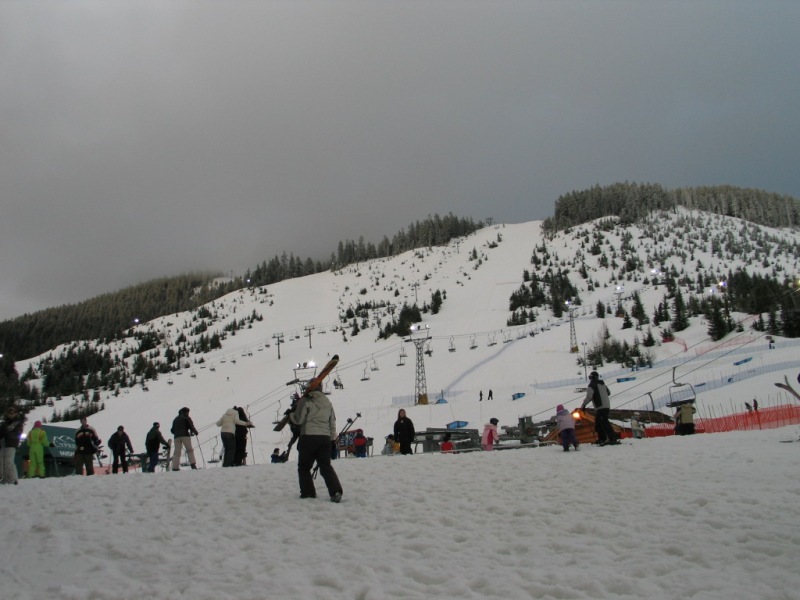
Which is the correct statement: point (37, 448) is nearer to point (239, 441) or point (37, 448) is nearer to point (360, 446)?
point (239, 441)

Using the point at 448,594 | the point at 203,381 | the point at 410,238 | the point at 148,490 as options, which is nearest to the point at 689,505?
the point at 448,594

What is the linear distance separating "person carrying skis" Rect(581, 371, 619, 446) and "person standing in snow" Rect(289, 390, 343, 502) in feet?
21.4

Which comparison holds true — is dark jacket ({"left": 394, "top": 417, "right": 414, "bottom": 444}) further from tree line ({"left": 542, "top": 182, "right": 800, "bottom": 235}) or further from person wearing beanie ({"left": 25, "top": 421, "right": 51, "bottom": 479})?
tree line ({"left": 542, "top": 182, "right": 800, "bottom": 235})

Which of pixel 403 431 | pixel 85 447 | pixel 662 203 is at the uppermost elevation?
pixel 662 203

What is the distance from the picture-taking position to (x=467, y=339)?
6234cm

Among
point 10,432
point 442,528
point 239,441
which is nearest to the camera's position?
point 442,528

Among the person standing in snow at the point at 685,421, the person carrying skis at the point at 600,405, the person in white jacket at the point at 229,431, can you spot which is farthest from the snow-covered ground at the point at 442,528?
the person standing in snow at the point at 685,421

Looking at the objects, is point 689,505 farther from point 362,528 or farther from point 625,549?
point 362,528

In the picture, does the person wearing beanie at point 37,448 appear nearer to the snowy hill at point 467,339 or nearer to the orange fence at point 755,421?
the snowy hill at point 467,339

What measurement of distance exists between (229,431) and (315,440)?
638 centimetres

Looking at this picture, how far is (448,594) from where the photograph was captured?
4656 millimetres

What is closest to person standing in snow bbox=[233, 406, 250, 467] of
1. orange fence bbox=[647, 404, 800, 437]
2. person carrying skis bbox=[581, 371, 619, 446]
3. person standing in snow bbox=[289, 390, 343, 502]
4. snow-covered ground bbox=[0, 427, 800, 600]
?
snow-covered ground bbox=[0, 427, 800, 600]

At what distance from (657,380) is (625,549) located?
3554cm

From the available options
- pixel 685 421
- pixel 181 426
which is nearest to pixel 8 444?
pixel 181 426
